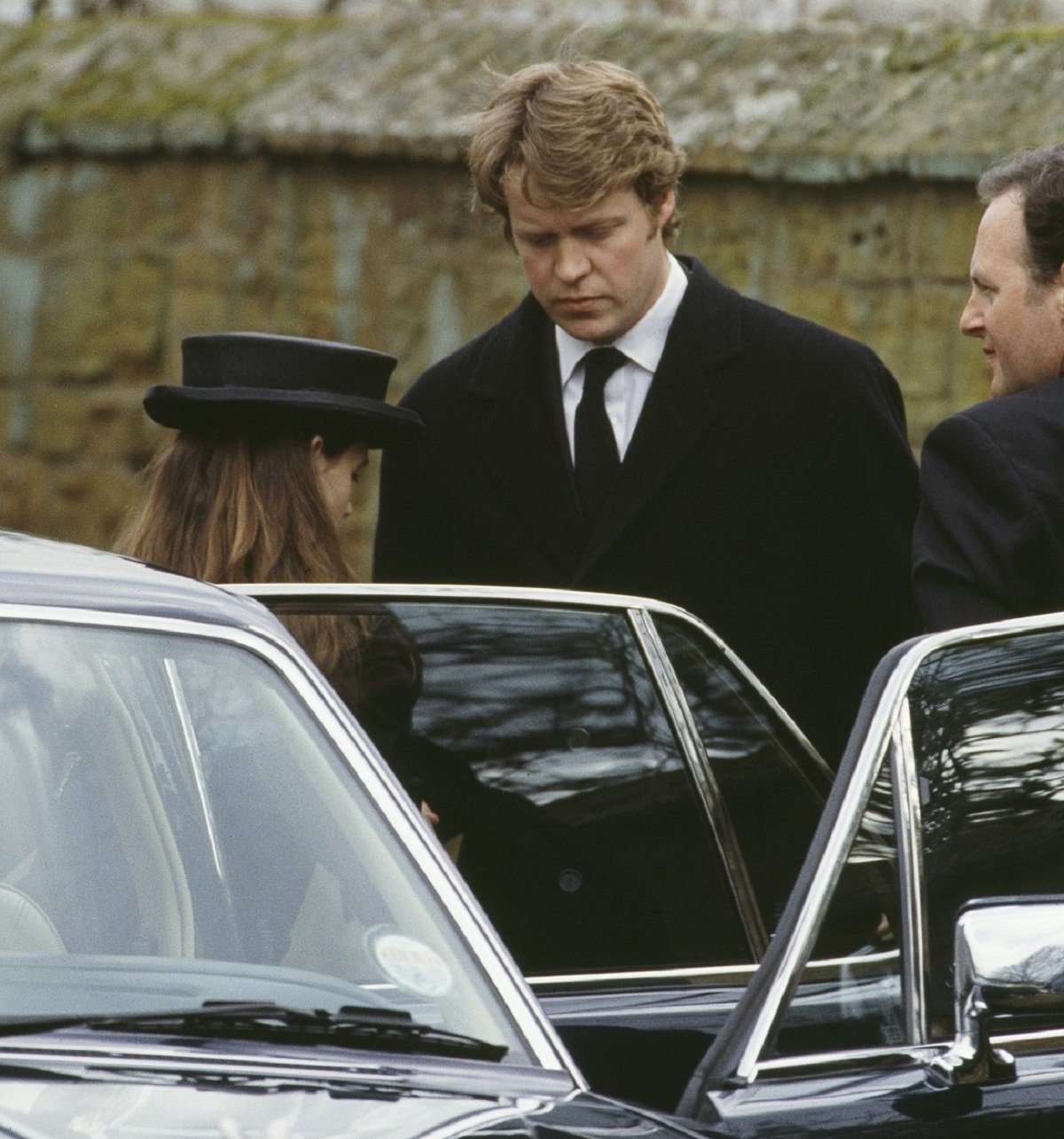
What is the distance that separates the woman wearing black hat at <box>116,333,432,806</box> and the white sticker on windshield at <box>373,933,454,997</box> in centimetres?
93

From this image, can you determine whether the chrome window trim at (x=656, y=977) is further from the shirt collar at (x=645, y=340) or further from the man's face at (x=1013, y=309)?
the shirt collar at (x=645, y=340)

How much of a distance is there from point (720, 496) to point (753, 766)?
1253 mm

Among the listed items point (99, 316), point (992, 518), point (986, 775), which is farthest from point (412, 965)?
point (99, 316)

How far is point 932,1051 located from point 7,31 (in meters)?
8.76

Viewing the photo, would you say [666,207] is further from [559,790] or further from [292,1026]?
[292,1026]

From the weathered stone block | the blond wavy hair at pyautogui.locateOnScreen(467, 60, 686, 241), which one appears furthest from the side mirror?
the weathered stone block

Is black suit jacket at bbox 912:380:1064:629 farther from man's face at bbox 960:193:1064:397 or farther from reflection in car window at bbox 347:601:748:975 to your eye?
reflection in car window at bbox 347:601:748:975

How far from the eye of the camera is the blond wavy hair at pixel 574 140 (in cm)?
447

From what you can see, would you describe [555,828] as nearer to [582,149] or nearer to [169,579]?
[169,579]

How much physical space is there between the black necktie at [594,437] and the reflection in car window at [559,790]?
3.86 ft

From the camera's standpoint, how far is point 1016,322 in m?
3.65

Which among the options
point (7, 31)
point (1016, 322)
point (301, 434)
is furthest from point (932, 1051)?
point (7, 31)

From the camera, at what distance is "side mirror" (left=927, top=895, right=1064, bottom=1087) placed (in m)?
2.27

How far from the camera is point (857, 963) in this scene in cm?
256
